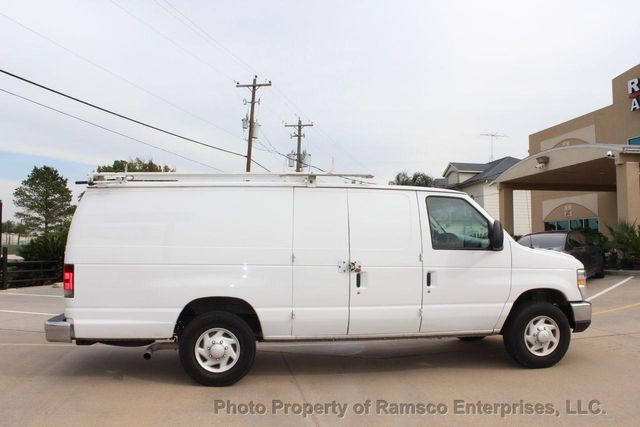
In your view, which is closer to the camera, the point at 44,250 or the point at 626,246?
the point at 626,246

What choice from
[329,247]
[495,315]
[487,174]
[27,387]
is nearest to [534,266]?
[495,315]

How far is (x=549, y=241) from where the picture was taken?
14484 millimetres

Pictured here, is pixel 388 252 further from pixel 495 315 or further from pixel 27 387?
pixel 27 387

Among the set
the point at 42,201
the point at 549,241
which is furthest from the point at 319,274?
the point at 42,201

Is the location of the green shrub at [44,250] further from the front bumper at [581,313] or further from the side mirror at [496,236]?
the front bumper at [581,313]

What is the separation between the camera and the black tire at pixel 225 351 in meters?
5.52

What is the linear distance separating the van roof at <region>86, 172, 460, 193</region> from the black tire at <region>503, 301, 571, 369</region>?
193 cm

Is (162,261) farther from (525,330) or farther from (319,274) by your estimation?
(525,330)

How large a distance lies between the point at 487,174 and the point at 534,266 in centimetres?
3529

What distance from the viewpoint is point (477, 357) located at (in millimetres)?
6785

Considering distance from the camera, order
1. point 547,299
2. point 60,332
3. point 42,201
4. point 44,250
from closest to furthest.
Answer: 1. point 60,332
2. point 547,299
3. point 44,250
4. point 42,201

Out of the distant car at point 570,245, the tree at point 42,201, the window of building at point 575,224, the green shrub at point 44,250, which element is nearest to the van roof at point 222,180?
the distant car at point 570,245

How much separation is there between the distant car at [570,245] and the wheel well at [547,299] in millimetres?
7840

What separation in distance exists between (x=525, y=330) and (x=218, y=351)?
136 inches
